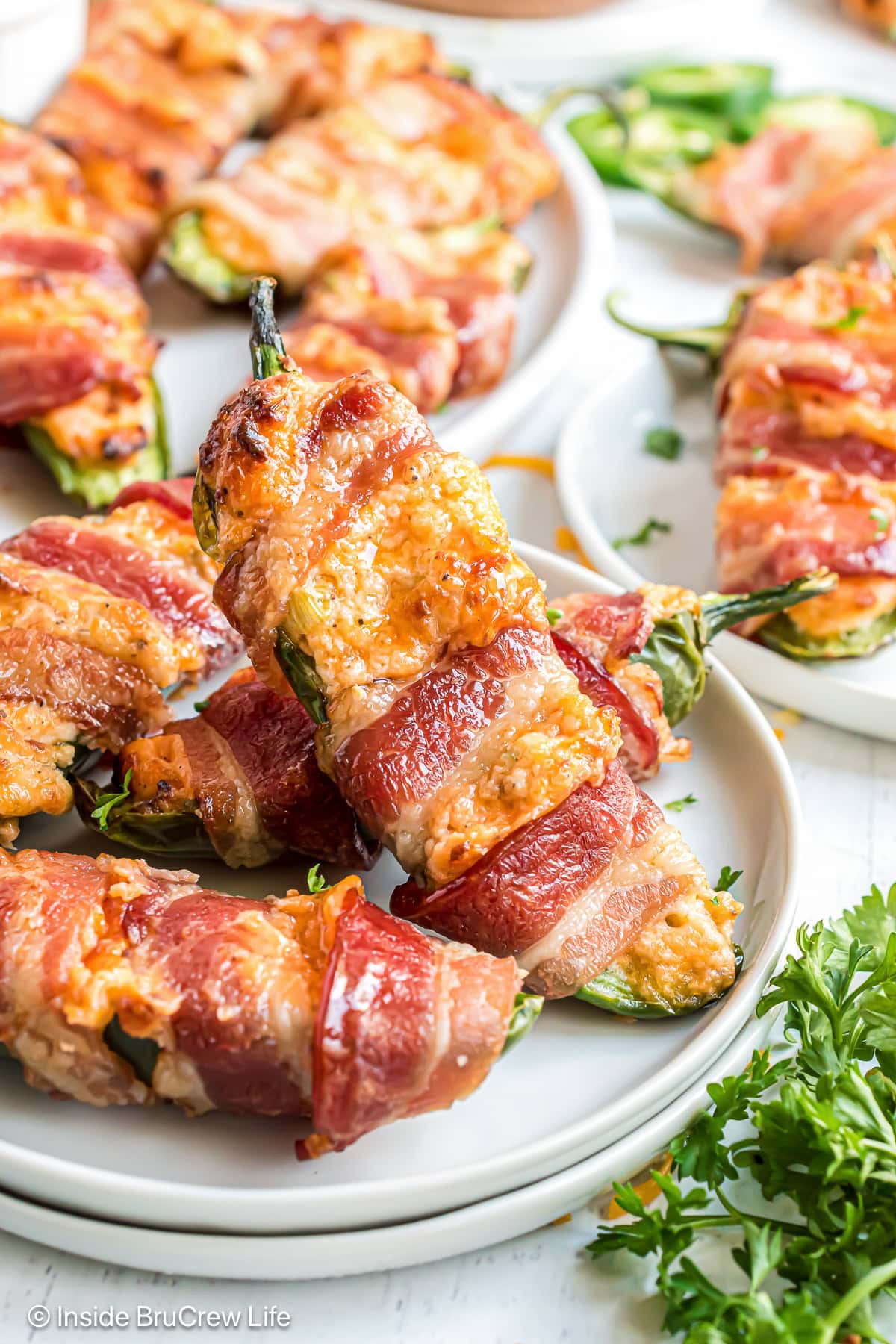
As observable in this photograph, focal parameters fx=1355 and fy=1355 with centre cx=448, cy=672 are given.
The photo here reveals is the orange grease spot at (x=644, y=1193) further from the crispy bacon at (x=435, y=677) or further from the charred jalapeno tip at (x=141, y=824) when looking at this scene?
the charred jalapeno tip at (x=141, y=824)

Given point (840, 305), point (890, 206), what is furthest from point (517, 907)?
point (890, 206)

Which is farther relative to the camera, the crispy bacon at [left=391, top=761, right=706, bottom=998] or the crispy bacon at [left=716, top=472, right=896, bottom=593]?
the crispy bacon at [left=716, top=472, right=896, bottom=593]

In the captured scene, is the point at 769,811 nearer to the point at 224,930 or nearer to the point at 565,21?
the point at 224,930

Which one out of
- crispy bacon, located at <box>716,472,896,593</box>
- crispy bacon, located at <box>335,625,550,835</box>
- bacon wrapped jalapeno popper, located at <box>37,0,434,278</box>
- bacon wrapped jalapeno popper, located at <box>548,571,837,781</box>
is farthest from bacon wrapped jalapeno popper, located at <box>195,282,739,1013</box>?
bacon wrapped jalapeno popper, located at <box>37,0,434,278</box>

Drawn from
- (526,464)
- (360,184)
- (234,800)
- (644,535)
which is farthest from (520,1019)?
(360,184)

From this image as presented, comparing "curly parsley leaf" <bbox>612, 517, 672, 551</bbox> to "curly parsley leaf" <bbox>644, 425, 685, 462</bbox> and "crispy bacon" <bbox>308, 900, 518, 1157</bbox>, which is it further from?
"crispy bacon" <bbox>308, 900, 518, 1157</bbox>

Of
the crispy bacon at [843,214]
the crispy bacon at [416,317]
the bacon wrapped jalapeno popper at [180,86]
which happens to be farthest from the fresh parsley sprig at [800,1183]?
the bacon wrapped jalapeno popper at [180,86]

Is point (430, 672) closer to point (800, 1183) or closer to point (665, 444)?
point (800, 1183)
